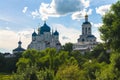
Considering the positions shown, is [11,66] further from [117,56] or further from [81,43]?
[117,56]

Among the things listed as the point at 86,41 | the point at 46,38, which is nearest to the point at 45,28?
the point at 46,38

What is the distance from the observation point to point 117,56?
38.6 m

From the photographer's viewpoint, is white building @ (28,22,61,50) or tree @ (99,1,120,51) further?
white building @ (28,22,61,50)

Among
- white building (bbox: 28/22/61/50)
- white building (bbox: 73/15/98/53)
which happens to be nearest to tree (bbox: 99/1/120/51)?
white building (bbox: 73/15/98/53)

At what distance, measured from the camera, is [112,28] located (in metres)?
39.8

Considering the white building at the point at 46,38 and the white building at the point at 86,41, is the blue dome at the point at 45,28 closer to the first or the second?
the white building at the point at 46,38

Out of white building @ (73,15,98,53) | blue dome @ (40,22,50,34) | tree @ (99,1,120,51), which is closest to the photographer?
tree @ (99,1,120,51)

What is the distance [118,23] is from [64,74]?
20.3 metres

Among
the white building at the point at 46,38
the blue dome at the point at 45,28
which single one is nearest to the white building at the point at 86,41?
the white building at the point at 46,38

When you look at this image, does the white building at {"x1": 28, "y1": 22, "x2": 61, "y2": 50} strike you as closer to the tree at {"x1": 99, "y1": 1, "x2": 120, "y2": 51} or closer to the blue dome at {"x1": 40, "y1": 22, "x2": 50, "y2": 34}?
the blue dome at {"x1": 40, "y1": 22, "x2": 50, "y2": 34}

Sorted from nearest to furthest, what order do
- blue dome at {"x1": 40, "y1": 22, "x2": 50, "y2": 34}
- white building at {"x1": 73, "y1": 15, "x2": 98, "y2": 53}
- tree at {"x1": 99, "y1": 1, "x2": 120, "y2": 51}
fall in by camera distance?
tree at {"x1": 99, "y1": 1, "x2": 120, "y2": 51}
white building at {"x1": 73, "y1": 15, "x2": 98, "y2": 53}
blue dome at {"x1": 40, "y1": 22, "x2": 50, "y2": 34}

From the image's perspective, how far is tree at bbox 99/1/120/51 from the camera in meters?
39.6

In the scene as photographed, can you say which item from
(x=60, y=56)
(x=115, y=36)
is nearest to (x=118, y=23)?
(x=115, y=36)

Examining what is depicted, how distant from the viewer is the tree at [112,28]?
39.6m
